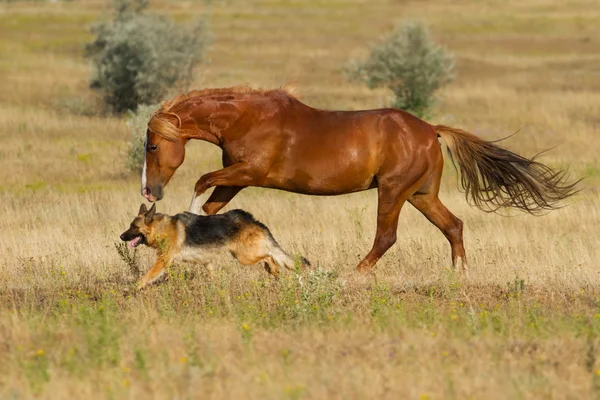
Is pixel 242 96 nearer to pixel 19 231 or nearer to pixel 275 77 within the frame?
pixel 19 231

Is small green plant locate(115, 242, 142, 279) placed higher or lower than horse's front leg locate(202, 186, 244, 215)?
lower

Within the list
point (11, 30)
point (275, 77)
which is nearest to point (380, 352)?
point (275, 77)

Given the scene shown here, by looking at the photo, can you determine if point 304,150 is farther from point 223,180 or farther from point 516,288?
point 516,288

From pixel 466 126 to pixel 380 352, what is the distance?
21818 mm

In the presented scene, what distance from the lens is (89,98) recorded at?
3381cm

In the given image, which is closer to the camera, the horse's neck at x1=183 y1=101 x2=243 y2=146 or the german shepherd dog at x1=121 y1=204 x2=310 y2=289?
the german shepherd dog at x1=121 y1=204 x2=310 y2=289

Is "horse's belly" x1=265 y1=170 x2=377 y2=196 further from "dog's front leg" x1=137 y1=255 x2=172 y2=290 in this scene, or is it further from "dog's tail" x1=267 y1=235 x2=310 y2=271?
"dog's front leg" x1=137 y1=255 x2=172 y2=290

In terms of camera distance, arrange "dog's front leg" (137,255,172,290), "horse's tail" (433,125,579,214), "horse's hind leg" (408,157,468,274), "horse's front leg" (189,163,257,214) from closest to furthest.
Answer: "dog's front leg" (137,255,172,290) → "horse's front leg" (189,163,257,214) → "horse's hind leg" (408,157,468,274) → "horse's tail" (433,125,579,214)

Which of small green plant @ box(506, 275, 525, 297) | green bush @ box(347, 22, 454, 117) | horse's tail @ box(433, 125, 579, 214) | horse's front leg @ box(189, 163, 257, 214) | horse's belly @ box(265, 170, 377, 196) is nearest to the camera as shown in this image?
small green plant @ box(506, 275, 525, 297)

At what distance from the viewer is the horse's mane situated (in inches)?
389

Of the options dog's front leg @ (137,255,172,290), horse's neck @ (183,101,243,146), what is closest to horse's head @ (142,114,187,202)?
horse's neck @ (183,101,243,146)

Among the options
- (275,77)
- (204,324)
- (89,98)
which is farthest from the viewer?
(275,77)

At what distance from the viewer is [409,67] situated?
32094 mm

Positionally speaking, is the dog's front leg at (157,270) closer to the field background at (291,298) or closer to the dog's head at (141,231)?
the field background at (291,298)
